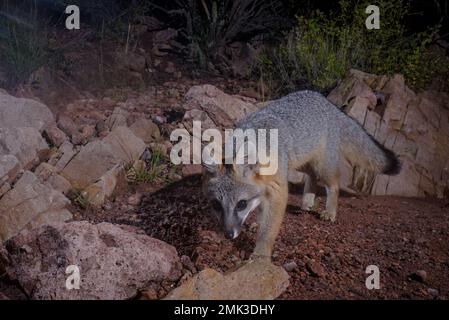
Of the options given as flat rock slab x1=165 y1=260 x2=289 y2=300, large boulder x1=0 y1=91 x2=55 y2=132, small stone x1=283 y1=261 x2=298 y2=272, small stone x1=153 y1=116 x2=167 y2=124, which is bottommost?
small stone x1=283 y1=261 x2=298 y2=272

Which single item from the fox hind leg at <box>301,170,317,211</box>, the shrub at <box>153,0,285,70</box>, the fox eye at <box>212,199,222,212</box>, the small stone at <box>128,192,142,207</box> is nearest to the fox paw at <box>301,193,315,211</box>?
the fox hind leg at <box>301,170,317,211</box>

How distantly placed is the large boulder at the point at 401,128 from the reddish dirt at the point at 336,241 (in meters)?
0.23

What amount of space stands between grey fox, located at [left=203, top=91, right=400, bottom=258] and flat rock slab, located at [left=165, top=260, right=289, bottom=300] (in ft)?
1.16

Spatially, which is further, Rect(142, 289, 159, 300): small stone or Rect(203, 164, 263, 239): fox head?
Rect(203, 164, 263, 239): fox head

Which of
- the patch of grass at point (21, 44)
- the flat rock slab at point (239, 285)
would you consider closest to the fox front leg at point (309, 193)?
the flat rock slab at point (239, 285)

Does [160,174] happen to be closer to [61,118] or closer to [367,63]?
[61,118]

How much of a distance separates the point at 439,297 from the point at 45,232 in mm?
2462

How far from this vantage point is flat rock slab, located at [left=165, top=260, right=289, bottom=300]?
2.68m

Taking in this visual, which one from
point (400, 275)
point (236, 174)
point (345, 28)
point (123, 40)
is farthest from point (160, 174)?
point (345, 28)

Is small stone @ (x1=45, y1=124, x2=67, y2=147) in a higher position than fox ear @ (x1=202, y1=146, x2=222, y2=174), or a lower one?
Answer: lower

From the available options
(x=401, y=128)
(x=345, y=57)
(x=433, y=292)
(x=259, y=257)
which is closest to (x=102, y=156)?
(x=259, y=257)

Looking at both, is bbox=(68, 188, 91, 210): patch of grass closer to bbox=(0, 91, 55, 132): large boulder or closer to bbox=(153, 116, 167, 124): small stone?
bbox=(0, 91, 55, 132): large boulder

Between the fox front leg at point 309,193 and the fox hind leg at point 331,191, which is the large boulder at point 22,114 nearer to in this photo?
the fox front leg at point 309,193

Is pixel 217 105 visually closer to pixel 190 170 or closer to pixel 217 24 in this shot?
pixel 190 170
